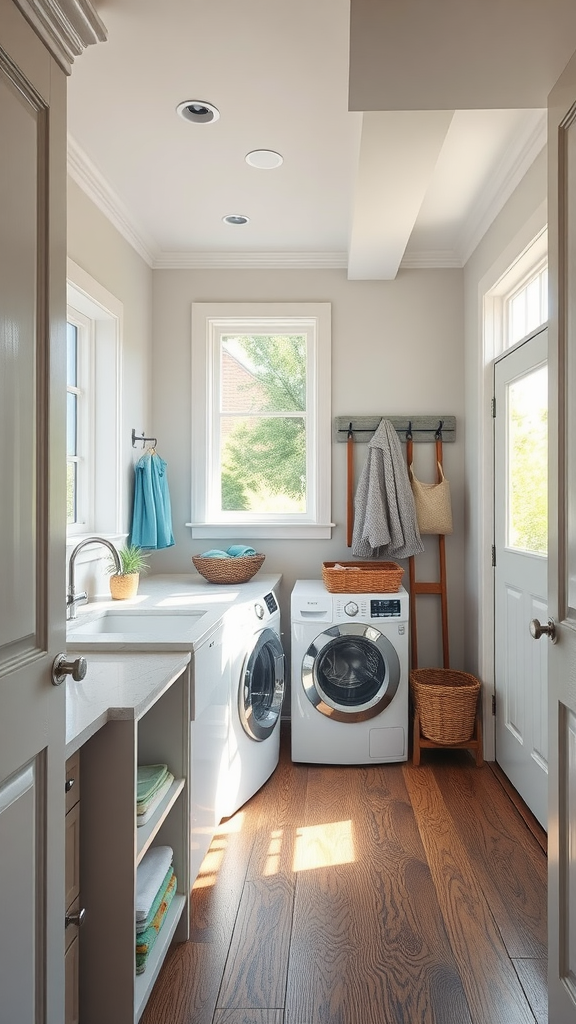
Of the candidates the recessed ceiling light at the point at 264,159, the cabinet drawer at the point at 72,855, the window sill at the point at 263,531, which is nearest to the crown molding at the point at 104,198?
the recessed ceiling light at the point at 264,159

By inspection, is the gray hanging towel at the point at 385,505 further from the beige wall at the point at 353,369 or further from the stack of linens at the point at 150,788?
the stack of linens at the point at 150,788

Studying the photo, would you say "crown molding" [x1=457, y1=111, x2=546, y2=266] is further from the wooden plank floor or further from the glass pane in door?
the wooden plank floor

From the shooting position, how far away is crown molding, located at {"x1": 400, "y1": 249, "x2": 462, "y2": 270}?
3543 millimetres

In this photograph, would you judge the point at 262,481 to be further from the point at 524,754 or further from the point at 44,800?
the point at 44,800

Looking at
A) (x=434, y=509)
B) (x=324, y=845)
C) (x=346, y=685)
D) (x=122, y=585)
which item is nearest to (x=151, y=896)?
(x=324, y=845)

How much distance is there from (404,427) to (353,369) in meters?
0.42

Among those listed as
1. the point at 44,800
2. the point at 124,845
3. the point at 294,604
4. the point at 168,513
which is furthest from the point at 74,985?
the point at 168,513

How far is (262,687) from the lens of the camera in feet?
9.79

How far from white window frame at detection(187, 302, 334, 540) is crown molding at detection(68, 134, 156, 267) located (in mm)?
426

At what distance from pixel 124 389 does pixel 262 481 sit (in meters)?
0.94

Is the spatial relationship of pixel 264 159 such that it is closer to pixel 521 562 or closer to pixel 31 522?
pixel 521 562

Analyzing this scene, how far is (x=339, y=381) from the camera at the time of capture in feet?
11.9

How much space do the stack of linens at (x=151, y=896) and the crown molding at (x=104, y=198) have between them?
7.70 feet

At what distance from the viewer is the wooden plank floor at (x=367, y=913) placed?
5.41 ft
